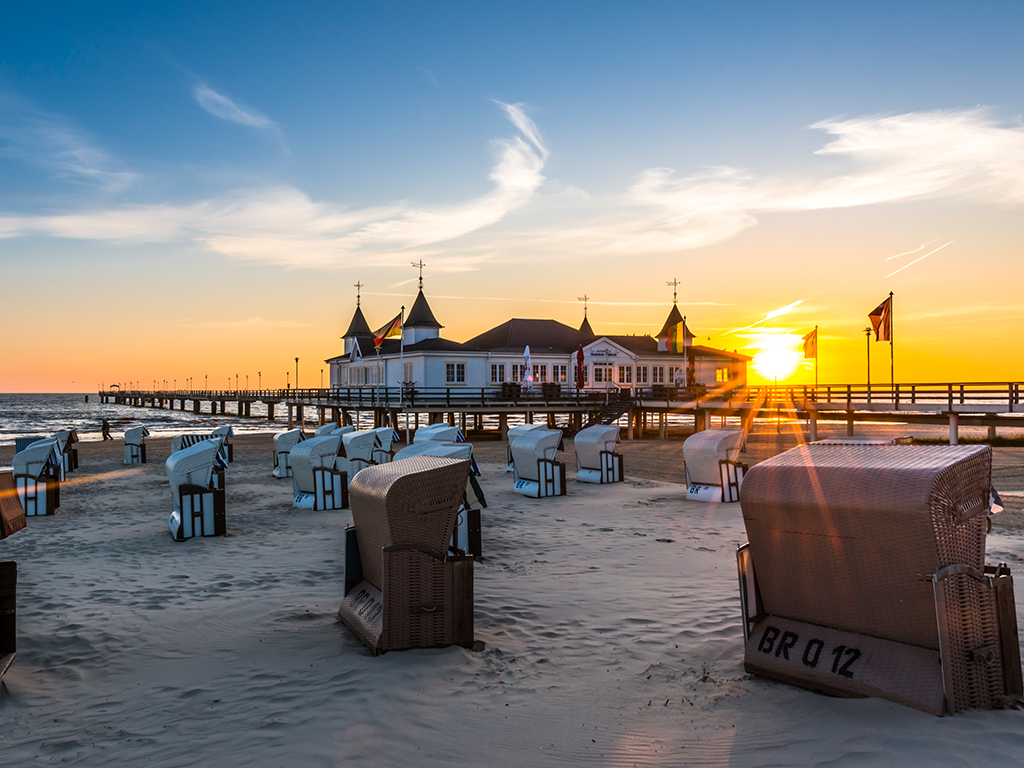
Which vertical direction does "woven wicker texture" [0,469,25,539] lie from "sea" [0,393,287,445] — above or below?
above

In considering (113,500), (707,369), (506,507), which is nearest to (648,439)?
(707,369)

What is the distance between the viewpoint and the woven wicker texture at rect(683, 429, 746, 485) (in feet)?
49.0

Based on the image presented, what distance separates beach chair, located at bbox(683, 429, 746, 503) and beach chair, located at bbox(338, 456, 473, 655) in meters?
9.73

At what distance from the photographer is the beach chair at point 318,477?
46.2 feet

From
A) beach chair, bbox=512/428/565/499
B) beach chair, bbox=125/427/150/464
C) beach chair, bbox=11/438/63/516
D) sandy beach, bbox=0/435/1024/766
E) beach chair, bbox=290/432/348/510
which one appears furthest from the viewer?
beach chair, bbox=125/427/150/464

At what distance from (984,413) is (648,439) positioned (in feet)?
57.3

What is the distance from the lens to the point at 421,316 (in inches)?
1886

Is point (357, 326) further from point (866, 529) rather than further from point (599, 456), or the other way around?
point (866, 529)

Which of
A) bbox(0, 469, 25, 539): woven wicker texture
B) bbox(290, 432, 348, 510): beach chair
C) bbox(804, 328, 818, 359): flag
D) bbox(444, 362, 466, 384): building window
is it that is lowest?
bbox(290, 432, 348, 510): beach chair

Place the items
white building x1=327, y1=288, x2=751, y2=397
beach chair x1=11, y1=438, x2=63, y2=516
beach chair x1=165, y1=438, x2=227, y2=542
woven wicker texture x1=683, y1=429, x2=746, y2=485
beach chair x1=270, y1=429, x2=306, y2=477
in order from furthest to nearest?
1. white building x1=327, y1=288, x2=751, y2=397
2. beach chair x1=270, y1=429, x2=306, y2=477
3. woven wicker texture x1=683, y1=429, x2=746, y2=485
4. beach chair x1=11, y1=438, x2=63, y2=516
5. beach chair x1=165, y1=438, x2=227, y2=542

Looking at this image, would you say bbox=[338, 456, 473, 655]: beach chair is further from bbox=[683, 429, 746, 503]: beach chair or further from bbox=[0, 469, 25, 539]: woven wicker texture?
bbox=[683, 429, 746, 503]: beach chair

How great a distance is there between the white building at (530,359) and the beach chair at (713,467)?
26.0 metres

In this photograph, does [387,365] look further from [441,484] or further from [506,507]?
[441,484]

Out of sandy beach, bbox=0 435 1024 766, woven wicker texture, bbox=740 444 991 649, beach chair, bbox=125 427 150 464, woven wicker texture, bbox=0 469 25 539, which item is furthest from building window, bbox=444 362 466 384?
woven wicker texture, bbox=740 444 991 649
